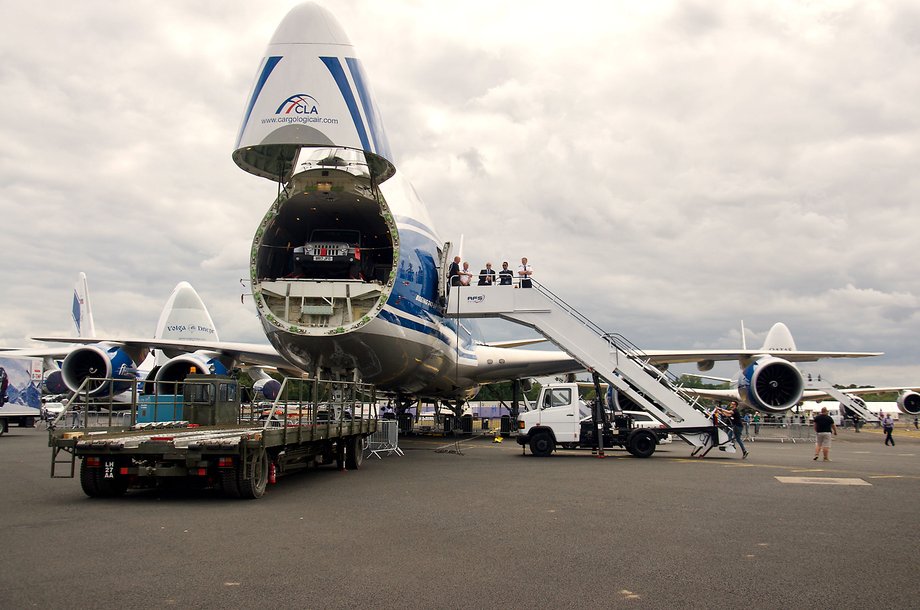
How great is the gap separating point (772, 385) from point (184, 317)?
29891 mm

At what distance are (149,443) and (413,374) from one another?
34.0ft

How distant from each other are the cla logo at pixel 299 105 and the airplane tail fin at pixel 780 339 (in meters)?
33.0

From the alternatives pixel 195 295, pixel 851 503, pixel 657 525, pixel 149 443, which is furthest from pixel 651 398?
pixel 195 295

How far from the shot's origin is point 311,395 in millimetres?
12594

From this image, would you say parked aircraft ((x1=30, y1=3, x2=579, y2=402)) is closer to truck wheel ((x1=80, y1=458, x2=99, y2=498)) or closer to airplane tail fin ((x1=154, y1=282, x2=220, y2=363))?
truck wheel ((x1=80, y1=458, x2=99, y2=498))

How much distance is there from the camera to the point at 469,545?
22.8 feet

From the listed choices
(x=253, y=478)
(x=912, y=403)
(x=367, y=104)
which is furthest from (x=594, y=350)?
(x=912, y=403)

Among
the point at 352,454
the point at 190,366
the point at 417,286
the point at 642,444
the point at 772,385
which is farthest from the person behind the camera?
the point at 190,366

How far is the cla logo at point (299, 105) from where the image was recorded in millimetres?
12703

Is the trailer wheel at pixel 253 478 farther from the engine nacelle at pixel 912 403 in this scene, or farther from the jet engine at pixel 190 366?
the engine nacelle at pixel 912 403

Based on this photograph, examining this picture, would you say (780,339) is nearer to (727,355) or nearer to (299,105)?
(727,355)

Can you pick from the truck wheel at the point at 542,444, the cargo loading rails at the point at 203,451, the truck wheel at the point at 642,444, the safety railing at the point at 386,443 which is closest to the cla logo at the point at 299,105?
the cargo loading rails at the point at 203,451

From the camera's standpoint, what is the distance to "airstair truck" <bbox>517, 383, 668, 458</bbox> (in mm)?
18234

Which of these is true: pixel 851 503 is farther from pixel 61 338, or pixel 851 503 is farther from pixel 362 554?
pixel 61 338
